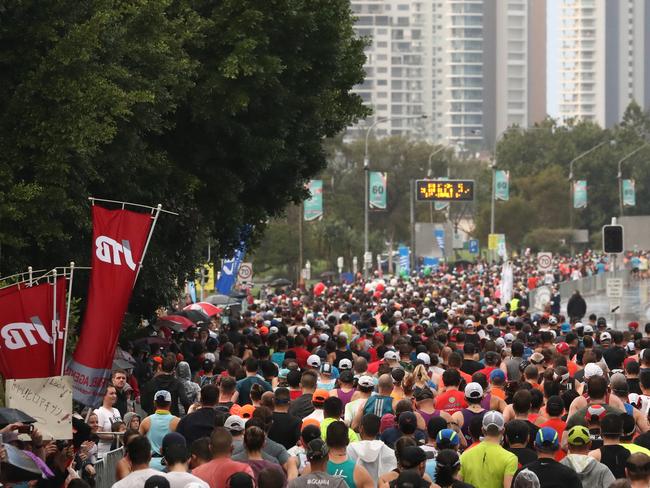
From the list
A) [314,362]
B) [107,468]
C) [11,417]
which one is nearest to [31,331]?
[107,468]

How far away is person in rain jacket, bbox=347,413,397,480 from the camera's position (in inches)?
445

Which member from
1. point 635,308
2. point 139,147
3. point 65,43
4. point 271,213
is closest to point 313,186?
point 635,308

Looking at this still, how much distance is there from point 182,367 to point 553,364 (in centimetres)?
406

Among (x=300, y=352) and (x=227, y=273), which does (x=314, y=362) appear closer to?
(x=300, y=352)

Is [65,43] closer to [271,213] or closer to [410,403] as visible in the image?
[410,403]

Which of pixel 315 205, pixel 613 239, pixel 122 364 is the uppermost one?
pixel 315 205

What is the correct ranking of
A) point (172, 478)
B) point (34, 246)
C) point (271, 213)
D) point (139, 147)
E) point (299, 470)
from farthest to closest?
point (271, 213)
point (139, 147)
point (34, 246)
point (299, 470)
point (172, 478)

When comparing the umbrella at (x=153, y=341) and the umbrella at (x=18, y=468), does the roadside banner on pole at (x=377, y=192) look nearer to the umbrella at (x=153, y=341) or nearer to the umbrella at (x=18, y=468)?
the umbrella at (x=153, y=341)

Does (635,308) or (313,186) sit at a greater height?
(313,186)

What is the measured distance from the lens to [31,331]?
1359cm

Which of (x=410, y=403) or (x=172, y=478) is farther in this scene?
(x=410, y=403)

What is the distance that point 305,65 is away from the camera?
28203 millimetres

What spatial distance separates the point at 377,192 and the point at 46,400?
5394 cm

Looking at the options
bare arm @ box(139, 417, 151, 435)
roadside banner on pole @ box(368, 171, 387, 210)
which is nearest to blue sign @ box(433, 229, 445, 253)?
roadside banner on pole @ box(368, 171, 387, 210)
